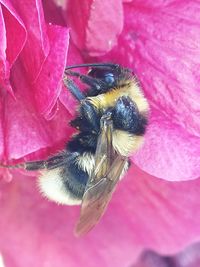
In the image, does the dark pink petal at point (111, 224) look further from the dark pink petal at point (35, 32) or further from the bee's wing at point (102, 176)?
the dark pink petal at point (35, 32)

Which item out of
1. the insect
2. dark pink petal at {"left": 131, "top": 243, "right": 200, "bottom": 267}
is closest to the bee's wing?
the insect

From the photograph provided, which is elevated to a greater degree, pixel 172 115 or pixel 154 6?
pixel 154 6

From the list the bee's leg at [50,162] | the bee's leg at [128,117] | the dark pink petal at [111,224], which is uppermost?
the bee's leg at [128,117]

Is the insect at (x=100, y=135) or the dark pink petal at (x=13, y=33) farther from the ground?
the dark pink petal at (x=13, y=33)

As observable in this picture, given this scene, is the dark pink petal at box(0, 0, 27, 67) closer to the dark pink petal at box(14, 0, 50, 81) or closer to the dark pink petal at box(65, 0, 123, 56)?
the dark pink petal at box(14, 0, 50, 81)

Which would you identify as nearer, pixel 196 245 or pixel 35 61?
pixel 35 61

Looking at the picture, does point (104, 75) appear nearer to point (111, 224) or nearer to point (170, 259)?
point (111, 224)

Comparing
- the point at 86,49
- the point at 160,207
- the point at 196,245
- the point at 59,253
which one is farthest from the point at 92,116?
the point at 196,245

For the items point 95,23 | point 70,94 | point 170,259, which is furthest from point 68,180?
point 170,259

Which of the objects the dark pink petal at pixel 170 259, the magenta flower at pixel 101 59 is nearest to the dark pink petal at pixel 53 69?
the magenta flower at pixel 101 59

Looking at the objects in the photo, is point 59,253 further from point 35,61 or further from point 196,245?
point 35,61
